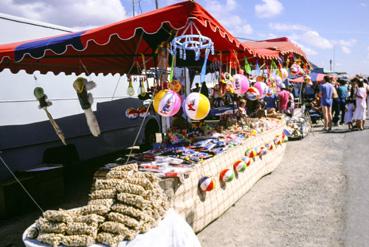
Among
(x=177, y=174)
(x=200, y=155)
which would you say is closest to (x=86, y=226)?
(x=177, y=174)

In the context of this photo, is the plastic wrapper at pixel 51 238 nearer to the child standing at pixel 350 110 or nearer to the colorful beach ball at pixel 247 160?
the colorful beach ball at pixel 247 160

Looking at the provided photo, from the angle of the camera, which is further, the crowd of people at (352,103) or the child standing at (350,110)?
the child standing at (350,110)

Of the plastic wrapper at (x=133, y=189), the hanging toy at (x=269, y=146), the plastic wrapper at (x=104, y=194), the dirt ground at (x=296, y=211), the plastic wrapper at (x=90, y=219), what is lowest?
the dirt ground at (x=296, y=211)

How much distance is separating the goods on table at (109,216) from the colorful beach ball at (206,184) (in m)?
1.03

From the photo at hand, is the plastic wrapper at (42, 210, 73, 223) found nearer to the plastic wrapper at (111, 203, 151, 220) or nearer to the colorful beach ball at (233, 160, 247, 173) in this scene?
the plastic wrapper at (111, 203, 151, 220)

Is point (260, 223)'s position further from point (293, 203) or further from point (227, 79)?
point (227, 79)

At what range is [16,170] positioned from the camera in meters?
6.82

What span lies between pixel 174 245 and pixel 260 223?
2.14 meters

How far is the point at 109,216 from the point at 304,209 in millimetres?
3449

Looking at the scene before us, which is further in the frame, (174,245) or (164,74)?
(164,74)

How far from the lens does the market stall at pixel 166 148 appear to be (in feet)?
10.0

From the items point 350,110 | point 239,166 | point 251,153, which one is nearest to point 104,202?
point 239,166

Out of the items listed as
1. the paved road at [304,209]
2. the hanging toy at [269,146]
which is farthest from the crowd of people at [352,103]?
the hanging toy at [269,146]

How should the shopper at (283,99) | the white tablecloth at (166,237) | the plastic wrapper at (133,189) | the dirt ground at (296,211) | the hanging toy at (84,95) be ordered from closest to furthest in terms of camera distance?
the white tablecloth at (166,237)
the plastic wrapper at (133,189)
the dirt ground at (296,211)
the hanging toy at (84,95)
the shopper at (283,99)
